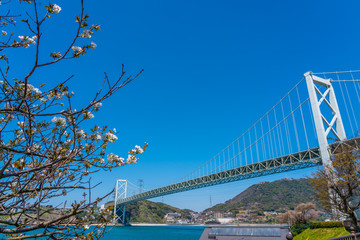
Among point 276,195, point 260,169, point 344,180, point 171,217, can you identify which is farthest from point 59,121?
point 276,195

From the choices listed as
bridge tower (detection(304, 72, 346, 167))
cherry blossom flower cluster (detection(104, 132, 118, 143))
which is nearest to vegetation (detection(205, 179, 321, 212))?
bridge tower (detection(304, 72, 346, 167))

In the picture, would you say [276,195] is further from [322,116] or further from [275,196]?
[322,116]

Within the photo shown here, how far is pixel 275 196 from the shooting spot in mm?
123062

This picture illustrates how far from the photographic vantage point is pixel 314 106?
2025 centimetres

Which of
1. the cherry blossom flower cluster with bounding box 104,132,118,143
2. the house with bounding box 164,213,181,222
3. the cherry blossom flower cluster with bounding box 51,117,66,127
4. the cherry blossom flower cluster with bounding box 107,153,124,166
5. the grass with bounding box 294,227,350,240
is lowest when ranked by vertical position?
the house with bounding box 164,213,181,222

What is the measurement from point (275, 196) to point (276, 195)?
50.9 inches

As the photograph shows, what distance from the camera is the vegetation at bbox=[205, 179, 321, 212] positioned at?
109 m

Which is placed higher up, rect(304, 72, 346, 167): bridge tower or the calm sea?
rect(304, 72, 346, 167): bridge tower

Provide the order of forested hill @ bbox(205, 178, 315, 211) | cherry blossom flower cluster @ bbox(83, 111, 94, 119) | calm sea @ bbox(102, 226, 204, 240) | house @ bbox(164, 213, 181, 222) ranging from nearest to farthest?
cherry blossom flower cluster @ bbox(83, 111, 94, 119) < calm sea @ bbox(102, 226, 204, 240) < house @ bbox(164, 213, 181, 222) < forested hill @ bbox(205, 178, 315, 211)

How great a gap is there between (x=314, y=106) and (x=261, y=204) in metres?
112

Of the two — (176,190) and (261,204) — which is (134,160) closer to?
(176,190)

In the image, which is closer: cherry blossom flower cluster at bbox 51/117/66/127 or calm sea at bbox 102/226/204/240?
cherry blossom flower cluster at bbox 51/117/66/127

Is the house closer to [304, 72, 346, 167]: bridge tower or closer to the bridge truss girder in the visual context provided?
the bridge truss girder

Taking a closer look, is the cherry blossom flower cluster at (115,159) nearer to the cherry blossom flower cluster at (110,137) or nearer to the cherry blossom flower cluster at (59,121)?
the cherry blossom flower cluster at (110,137)
